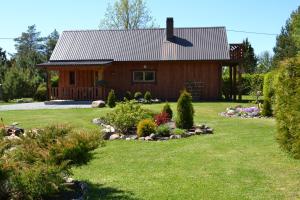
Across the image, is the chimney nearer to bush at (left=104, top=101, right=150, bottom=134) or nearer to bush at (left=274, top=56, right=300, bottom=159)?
bush at (left=104, top=101, right=150, bottom=134)

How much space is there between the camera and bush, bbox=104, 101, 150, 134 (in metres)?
14.2

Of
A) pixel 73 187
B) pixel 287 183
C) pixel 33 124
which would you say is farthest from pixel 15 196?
pixel 33 124

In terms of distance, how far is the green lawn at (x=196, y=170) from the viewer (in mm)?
7051

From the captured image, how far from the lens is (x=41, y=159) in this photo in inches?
248

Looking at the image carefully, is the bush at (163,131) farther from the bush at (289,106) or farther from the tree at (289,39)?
the tree at (289,39)

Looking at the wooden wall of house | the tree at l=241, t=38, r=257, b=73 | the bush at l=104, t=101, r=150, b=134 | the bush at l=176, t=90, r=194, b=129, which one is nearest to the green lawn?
the bush at l=176, t=90, r=194, b=129

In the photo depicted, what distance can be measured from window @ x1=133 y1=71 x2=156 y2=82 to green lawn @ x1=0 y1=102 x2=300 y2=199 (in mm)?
18835

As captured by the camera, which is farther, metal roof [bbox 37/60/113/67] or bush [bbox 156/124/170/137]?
metal roof [bbox 37/60/113/67]

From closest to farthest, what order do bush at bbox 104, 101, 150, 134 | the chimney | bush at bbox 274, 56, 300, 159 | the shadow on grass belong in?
the shadow on grass
bush at bbox 274, 56, 300, 159
bush at bbox 104, 101, 150, 134
the chimney

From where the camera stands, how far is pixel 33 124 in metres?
16.5

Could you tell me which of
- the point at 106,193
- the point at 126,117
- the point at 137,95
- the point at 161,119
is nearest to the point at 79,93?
the point at 137,95

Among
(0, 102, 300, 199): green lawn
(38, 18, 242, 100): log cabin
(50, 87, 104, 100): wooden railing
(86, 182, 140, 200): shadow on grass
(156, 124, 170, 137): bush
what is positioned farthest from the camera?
(38, 18, 242, 100): log cabin

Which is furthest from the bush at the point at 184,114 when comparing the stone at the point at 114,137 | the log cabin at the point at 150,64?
the log cabin at the point at 150,64

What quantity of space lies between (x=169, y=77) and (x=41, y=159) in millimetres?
25149
